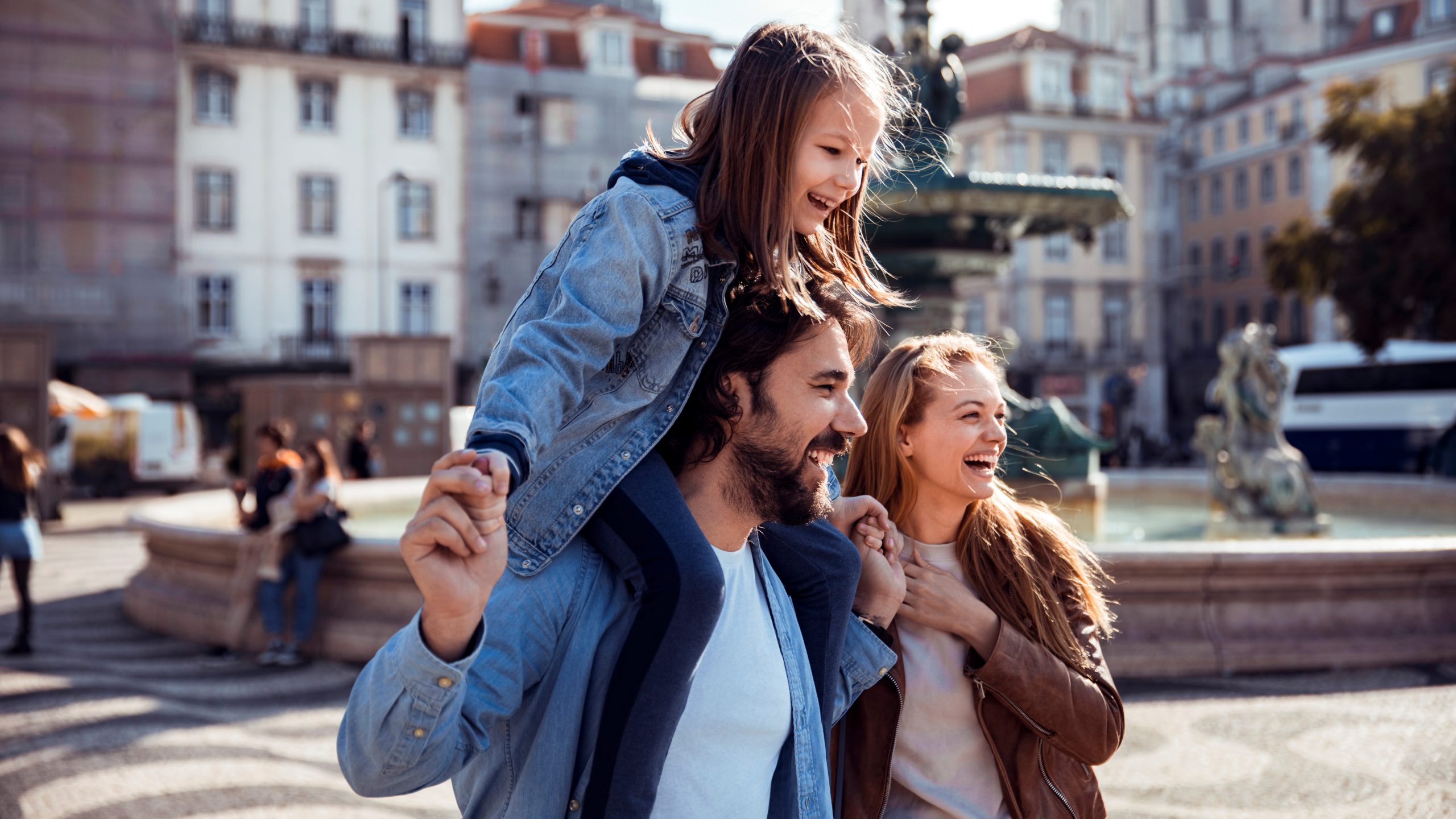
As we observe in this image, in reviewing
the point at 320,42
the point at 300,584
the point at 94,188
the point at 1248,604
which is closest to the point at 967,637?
the point at 1248,604

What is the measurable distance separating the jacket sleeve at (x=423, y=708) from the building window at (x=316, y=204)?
131 feet

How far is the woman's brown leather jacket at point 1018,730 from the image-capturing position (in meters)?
2.47

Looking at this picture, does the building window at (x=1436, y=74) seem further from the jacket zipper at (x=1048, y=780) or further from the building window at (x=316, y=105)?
the jacket zipper at (x=1048, y=780)

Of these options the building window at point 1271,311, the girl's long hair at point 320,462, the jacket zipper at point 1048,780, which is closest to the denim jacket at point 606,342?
the jacket zipper at point 1048,780

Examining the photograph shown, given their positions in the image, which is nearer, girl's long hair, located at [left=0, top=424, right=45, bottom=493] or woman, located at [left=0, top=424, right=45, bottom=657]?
woman, located at [left=0, top=424, right=45, bottom=657]

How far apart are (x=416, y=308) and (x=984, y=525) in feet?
130

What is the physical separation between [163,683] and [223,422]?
1312 inches

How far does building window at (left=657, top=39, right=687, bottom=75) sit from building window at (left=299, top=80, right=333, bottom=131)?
428 inches

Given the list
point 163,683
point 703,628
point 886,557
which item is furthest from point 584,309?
point 163,683

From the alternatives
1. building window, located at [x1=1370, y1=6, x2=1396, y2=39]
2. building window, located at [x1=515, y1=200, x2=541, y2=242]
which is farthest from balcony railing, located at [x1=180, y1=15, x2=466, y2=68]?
building window, located at [x1=1370, y1=6, x2=1396, y2=39]

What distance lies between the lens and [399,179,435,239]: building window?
4047 centimetres

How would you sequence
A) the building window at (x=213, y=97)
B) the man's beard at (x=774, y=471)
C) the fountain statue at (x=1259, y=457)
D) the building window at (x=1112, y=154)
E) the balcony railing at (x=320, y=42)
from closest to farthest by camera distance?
the man's beard at (x=774, y=471) < the fountain statue at (x=1259, y=457) < the balcony railing at (x=320, y=42) < the building window at (x=213, y=97) < the building window at (x=1112, y=154)

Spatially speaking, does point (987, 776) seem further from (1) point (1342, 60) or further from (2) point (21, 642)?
(1) point (1342, 60)

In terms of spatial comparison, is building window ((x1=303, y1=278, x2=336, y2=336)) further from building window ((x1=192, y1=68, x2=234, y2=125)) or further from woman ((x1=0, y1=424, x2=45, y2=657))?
woman ((x1=0, y1=424, x2=45, y2=657))
